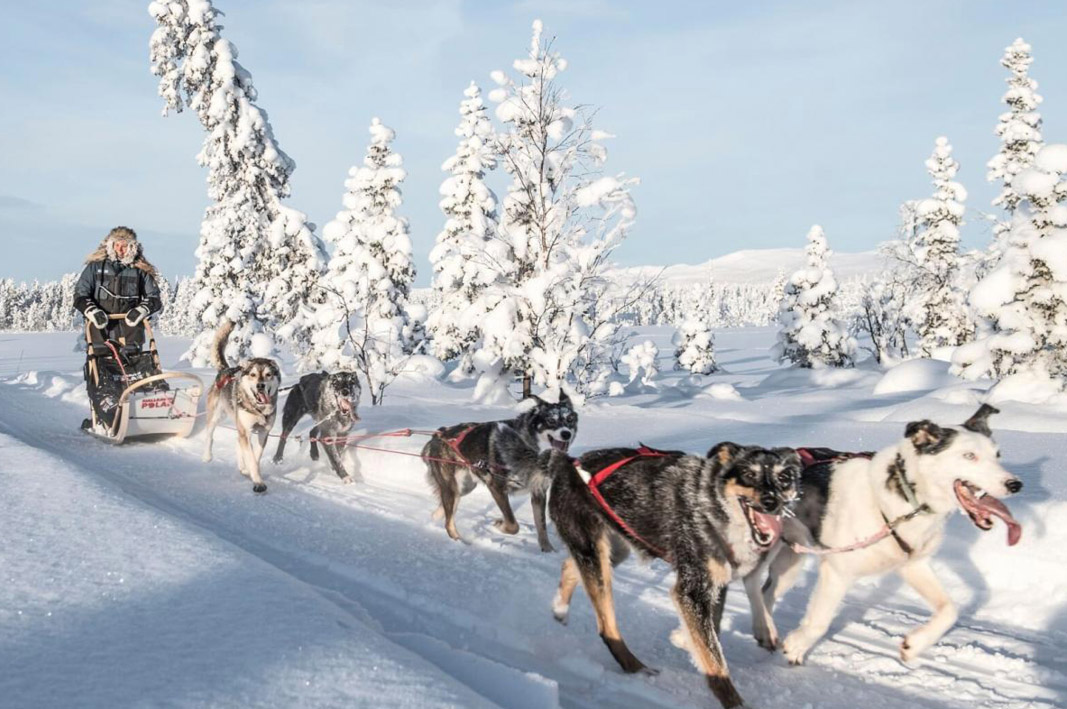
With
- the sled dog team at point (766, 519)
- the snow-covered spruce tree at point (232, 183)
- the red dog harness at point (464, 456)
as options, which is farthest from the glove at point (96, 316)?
the snow-covered spruce tree at point (232, 183)

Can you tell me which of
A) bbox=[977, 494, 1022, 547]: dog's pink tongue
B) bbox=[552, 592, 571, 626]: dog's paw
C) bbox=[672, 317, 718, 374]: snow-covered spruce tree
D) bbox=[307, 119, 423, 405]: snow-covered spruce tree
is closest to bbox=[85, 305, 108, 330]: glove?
bbox=[552, 592, 571, 626]: dog's paw

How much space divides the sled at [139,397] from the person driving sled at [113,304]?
0.06 ft

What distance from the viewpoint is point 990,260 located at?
2955cm

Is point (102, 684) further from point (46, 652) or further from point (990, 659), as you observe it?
point (990, 659)

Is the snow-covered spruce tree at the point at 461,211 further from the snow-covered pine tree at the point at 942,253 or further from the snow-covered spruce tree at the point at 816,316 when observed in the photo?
the snow-covered pine tree at the point at 942,253

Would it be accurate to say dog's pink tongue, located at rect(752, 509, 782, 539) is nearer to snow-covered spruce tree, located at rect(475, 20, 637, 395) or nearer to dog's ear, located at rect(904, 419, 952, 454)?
dog's ear, located at rect(904, 419, 952, 454)

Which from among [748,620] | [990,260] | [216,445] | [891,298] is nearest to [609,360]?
[216,445]

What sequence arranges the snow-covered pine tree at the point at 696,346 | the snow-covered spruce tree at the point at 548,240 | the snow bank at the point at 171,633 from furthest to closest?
1. the snow-covered pine tree at the point at 696,346
2. the snow-covered spruce tree at the point at 548,240
3. the snow bank at the point at 171,633

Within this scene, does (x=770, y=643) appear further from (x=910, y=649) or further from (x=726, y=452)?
(x=726, y=452)

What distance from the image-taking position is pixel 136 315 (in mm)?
10273

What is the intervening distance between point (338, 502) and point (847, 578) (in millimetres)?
5224

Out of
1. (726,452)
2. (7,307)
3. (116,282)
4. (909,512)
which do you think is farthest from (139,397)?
(7,307)

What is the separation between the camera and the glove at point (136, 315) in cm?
1026

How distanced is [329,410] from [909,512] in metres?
7.20
